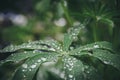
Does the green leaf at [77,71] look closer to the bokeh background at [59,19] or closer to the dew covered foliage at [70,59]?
the dew covered foliage at [70,59]

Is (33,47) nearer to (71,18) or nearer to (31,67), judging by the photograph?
(31,67)

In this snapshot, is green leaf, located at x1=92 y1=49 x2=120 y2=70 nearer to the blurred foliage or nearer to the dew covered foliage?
the dew covered foliage

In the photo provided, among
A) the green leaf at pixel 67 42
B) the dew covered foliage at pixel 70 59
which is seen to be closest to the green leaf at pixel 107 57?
the dew covered foliage at pixel 70 59

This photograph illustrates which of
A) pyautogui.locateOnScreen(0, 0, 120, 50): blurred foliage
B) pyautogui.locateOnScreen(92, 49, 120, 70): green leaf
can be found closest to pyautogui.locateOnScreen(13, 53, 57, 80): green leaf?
pyautogui.locateOnScreen(92, 49, 120, 70): green leaf

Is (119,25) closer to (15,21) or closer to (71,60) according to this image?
(71,60)

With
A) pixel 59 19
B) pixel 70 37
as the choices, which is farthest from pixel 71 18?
pixel 59 19

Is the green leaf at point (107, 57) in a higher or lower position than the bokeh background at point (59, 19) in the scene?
lower
